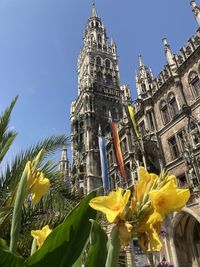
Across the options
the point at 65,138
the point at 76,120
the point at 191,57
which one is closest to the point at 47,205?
the point at 65,138

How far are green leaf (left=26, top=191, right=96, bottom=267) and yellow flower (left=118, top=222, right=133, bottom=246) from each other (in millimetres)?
210

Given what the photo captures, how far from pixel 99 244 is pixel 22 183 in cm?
44

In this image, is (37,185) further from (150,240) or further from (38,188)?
(150,240)

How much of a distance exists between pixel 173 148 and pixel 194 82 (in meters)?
4.84

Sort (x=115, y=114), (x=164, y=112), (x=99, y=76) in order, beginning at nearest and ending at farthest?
(x=164, y=112) → (x=115, y=114) → (x=99, y=76)

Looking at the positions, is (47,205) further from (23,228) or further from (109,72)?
(109,72)

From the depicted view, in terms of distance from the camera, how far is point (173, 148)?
18.2 meters

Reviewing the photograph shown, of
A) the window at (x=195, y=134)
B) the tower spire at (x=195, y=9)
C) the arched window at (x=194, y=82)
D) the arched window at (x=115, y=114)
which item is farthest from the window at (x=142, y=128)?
the arched window at (x=115, y=114)

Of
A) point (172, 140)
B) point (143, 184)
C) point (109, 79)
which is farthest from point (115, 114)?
point (143, 184)

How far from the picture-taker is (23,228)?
4.80 meters

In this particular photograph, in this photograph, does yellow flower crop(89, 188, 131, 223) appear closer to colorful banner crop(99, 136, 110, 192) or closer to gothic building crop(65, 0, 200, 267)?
gothic building crop(65, 0, 200, 267)

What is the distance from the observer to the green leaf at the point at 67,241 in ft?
3.37

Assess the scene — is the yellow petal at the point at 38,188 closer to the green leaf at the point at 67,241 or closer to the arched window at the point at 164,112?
the green leaf at the point at 67,241

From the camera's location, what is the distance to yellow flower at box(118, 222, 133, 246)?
0.94m
